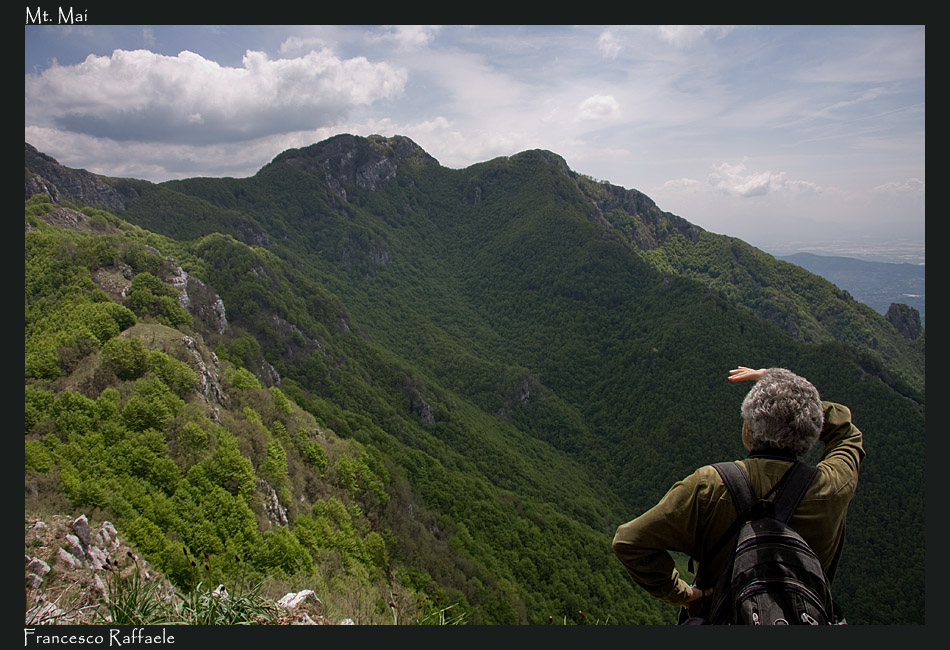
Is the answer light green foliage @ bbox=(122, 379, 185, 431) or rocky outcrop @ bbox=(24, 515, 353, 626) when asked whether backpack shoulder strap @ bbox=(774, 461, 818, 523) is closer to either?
rocky outcrop @ bbox=(24, 515, 353, 626)

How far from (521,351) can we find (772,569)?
324 feet

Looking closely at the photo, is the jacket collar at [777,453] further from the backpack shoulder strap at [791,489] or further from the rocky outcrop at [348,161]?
the rocky outcrop at [348,161]

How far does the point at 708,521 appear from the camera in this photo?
2602 mm

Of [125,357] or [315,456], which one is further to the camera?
[315,456]

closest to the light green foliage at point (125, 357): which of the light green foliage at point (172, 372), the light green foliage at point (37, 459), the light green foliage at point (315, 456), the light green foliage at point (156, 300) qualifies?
the light green foliage at point (172, 372)

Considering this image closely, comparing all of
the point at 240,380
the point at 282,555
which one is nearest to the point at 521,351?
the point at 240,380

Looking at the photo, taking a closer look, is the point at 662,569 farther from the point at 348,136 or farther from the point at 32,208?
the point at 348,136

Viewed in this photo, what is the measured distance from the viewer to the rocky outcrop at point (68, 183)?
4421cm

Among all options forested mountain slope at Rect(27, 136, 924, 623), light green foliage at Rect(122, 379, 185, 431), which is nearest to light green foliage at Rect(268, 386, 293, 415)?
forested mountain slope at Rect(27, 136, 924, 623)

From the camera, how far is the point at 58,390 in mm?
17438

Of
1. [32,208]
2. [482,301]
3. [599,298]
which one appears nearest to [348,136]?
[482,301]

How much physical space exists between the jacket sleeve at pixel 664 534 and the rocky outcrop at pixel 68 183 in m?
58.3

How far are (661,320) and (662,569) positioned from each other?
316 ft

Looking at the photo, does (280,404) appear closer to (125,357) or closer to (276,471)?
(276,471)
